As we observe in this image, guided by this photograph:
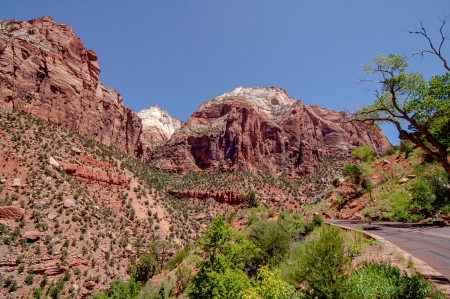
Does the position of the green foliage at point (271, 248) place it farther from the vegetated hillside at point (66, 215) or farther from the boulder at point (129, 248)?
the boulder at point (129, 248)

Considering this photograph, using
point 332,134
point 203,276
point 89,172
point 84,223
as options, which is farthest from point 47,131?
point 332,134

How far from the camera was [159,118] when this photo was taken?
158 meters

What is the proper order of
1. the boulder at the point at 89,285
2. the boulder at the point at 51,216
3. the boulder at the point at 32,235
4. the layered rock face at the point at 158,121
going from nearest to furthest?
the boulder at the point at 32,235
the boulder at the point at 89,285
the boulder at the point at 51,216
the layered rock face at the point at 158,121

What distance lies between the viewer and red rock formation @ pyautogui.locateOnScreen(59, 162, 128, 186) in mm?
27803

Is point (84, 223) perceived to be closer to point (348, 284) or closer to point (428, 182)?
point (348, 284)

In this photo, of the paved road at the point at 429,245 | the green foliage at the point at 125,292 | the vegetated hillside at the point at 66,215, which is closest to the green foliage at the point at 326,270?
the paved road at the point at 429,245

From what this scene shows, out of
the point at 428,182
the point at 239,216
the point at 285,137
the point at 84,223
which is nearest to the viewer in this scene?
the point at 428,182

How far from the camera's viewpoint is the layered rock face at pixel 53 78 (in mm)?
32375

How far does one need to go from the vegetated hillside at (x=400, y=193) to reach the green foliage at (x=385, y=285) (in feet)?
31.0

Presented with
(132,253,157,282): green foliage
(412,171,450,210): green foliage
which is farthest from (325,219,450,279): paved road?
(132,253,157,282): green foliage

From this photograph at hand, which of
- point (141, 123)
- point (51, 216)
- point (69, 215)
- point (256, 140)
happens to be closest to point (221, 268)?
point (51, 216)

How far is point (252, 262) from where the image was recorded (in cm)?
1180

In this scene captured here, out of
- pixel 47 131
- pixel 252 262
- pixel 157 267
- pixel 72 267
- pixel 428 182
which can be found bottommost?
pixel 157 267

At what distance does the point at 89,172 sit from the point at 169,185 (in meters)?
28.0
